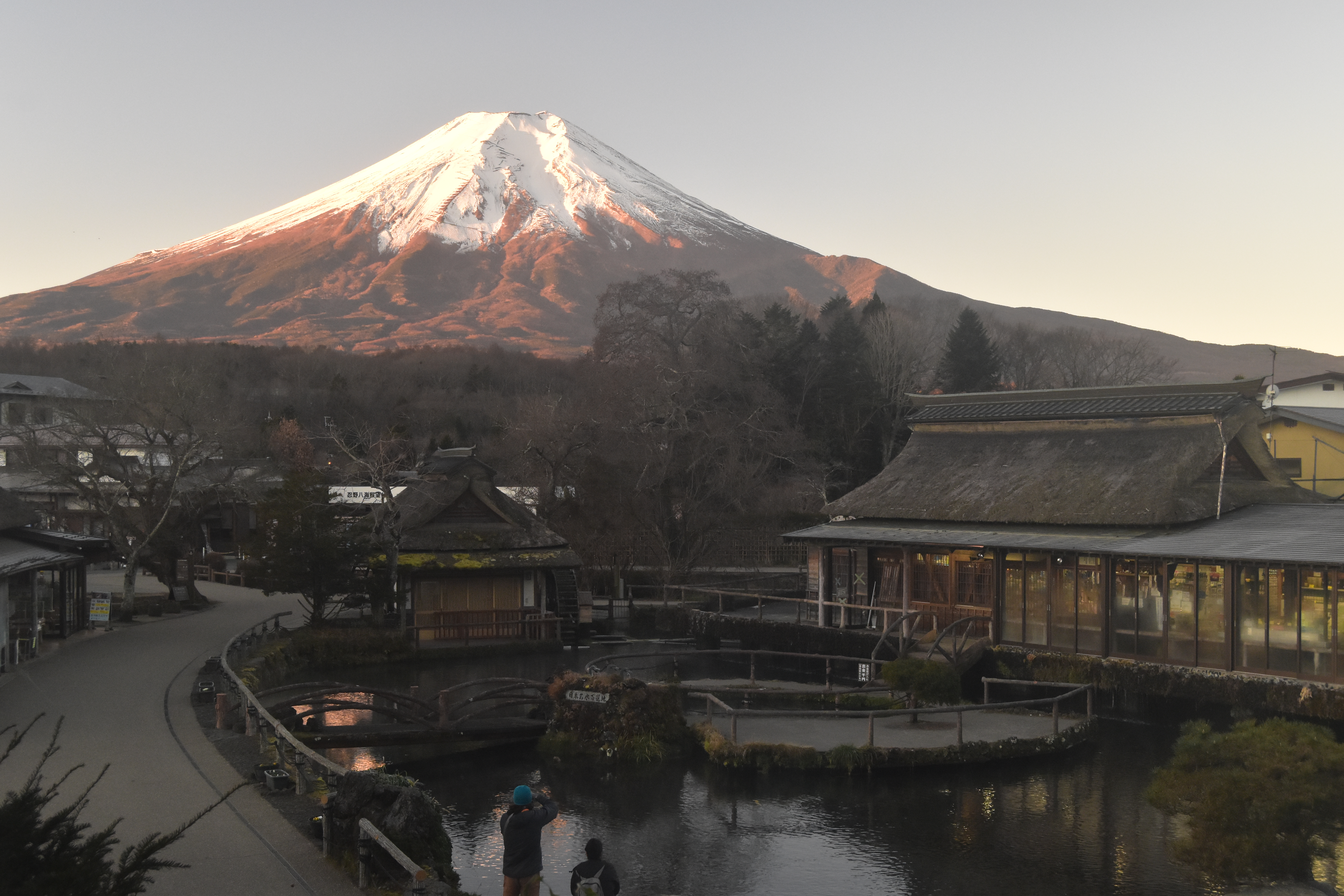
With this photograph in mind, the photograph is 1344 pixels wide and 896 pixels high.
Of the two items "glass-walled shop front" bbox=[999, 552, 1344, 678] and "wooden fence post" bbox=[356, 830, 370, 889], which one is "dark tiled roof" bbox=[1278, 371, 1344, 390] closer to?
"glass-walled shop front" bbox=[999, 552, 1344, 678]

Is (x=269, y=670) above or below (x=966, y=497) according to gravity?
below

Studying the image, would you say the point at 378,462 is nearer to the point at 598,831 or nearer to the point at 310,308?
the point at 598,831

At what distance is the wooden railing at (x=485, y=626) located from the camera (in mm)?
27516

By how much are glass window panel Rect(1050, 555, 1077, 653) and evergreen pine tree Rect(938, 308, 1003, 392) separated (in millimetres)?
32917

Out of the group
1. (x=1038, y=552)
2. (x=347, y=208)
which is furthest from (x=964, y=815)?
(x=347, y=208)

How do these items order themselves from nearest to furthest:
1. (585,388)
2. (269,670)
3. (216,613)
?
(269,670) < (216,613) < (585,388)

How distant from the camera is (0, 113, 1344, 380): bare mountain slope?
121000mm

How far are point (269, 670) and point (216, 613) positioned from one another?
9508 mm

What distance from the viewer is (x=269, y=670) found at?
73.2 feet

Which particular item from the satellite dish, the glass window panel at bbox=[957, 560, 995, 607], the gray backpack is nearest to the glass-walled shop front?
the glass window panel at bbox=[957, 560, 995, 607]

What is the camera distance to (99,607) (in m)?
25.9

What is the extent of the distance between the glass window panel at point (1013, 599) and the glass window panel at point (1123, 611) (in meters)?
2.20

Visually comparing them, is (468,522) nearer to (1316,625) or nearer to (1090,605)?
(1090,605)

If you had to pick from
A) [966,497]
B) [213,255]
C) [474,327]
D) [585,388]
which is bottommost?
[966,497]
